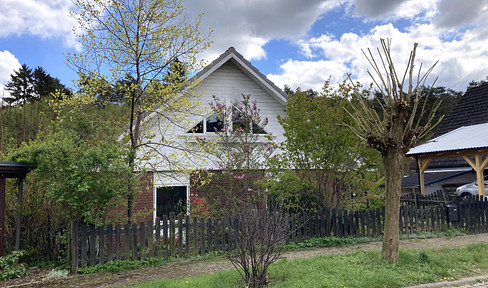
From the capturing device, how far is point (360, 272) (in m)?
5.95

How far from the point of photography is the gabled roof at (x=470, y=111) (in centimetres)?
2328

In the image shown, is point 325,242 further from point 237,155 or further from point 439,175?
point 439,175

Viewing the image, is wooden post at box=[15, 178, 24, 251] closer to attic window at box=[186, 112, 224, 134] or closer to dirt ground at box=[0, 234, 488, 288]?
dirt ground at box=[0, 234, 488, 288]

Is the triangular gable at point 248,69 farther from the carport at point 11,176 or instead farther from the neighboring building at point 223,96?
the carport at point 11,176

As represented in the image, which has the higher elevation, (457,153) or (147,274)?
(457,153)

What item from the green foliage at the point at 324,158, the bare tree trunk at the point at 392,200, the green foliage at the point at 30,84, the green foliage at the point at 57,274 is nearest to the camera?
the bare tree trunk at the point at 392,200

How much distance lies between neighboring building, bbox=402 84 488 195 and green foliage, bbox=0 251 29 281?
21.3 metres

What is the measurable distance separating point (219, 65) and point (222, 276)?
8.82 meters

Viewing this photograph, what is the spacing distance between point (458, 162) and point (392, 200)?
65.7ft

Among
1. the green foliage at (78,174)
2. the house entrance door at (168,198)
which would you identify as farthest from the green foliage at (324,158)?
the green foliage at (78,174)

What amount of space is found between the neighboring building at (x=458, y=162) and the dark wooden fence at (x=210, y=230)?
1210cm

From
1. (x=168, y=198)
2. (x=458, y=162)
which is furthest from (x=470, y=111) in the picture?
(x=168, y=198)

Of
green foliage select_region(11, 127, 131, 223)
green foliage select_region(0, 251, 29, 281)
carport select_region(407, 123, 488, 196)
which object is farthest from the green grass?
carport select_region(407, 123, 488, 196)

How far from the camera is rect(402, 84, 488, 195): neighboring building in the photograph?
2240 centimetres
